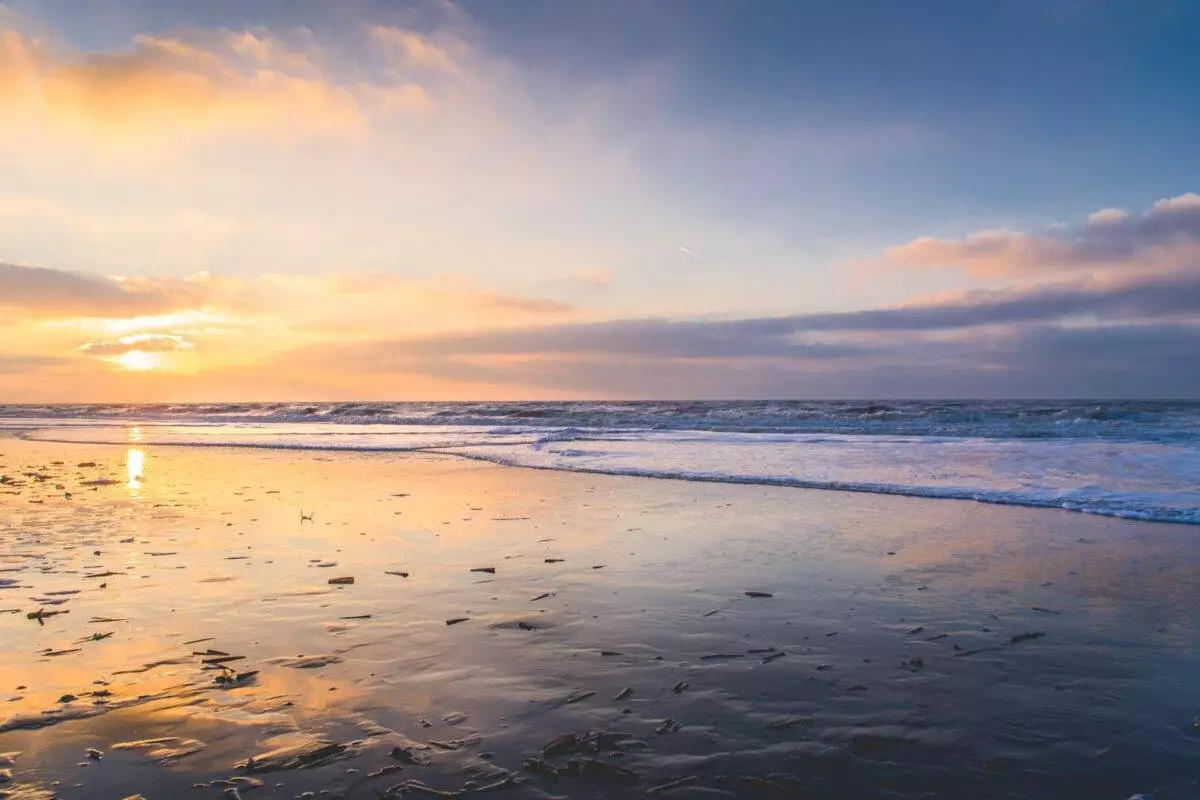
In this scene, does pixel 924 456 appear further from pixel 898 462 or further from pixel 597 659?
pixel 597 659

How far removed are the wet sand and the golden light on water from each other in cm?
569

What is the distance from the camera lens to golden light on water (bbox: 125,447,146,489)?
16578 millimetres

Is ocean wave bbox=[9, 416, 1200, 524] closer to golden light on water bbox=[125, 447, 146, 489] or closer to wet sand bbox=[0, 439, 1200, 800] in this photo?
wet sand bbox=[0, 439, 1200, 800]

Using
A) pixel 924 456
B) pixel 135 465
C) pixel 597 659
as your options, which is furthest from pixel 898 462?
pixel 135 465

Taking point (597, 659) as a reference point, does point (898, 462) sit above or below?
above

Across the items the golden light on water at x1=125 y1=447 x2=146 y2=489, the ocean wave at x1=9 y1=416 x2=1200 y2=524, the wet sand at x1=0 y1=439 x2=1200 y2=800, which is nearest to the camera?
the wet sand at x1=0 y1=439 x2=1200 y2=800

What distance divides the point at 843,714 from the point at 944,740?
1.88 feet

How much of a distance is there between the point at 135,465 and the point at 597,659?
21.0 metres

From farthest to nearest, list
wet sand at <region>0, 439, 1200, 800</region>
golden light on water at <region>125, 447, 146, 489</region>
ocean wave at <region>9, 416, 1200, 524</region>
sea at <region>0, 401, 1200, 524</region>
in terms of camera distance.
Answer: golden light on water at <region>125, 447, 146, 489</region>
sea at <region>0, 401, 1200, 524</region>
ocean wave at <region>9, 416, 1200, 524</region>
wet sand at <region>0, 439, 1200, 800</region>

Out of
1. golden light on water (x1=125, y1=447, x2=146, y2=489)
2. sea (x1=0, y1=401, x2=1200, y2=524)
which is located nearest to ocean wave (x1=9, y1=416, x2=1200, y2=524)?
sea (x1=0, y1=401, x2=1200, y2=524)

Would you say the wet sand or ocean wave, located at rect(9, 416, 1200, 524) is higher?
ocean wave, located at rect(9, 416, 1200, 524)

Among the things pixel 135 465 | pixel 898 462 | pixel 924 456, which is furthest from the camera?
pixel 924 456

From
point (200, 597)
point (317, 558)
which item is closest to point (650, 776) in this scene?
point (200, 597)

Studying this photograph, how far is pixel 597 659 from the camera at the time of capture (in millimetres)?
5398
